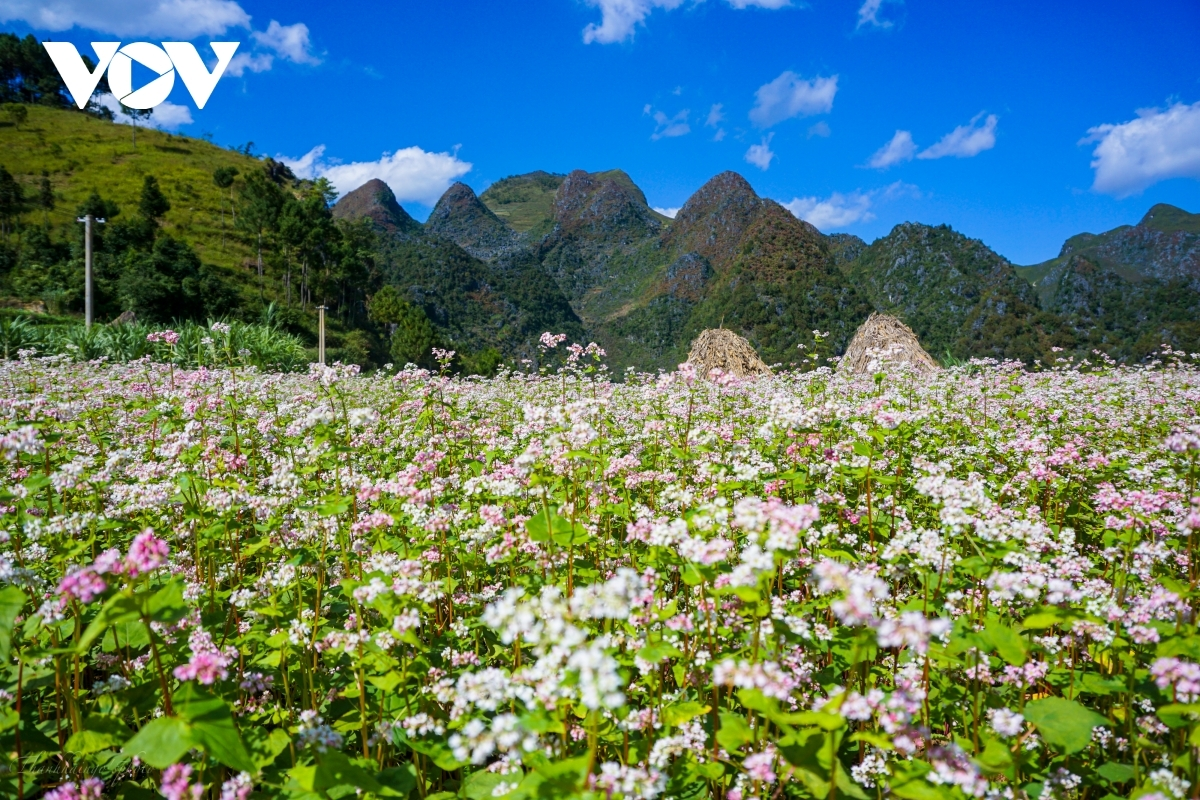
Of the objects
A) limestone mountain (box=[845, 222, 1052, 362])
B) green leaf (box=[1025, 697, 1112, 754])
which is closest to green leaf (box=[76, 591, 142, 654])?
green leaf (box=[1025, 697, 1112, 754])

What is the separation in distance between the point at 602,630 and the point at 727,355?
836 inches

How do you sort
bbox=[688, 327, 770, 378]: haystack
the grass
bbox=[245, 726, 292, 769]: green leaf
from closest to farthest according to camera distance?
bbox=[245, 726, 292, 769]: green leaf < bbox=[688, 327, 770, 378]: haystack < the grass

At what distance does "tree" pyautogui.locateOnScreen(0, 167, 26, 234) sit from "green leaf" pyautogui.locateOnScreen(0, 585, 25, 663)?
10243 cm

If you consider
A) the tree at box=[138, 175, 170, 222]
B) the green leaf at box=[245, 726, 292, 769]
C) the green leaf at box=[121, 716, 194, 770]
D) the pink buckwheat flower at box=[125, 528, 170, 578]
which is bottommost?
the green leaf at box=[245, 726, 292, 769]

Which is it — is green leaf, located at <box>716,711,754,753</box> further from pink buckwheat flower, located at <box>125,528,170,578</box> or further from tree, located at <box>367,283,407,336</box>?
tree, located at <box>367,283,407,336</box>

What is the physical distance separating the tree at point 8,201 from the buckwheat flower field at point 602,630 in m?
98.9

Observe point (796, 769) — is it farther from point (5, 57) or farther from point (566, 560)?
point (5, 57)

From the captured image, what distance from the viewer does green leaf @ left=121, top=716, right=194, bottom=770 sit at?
1956 mm

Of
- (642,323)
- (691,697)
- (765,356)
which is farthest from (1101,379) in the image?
(642,323)

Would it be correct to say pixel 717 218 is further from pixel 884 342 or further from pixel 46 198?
pixel 884 342

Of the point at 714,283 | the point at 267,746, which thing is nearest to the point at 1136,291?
the point at 714,283

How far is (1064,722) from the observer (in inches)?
101

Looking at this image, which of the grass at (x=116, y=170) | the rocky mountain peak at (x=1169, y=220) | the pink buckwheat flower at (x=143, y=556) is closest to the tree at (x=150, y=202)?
the grass at (x=116, y=170)

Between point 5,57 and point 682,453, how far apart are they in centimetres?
18055
